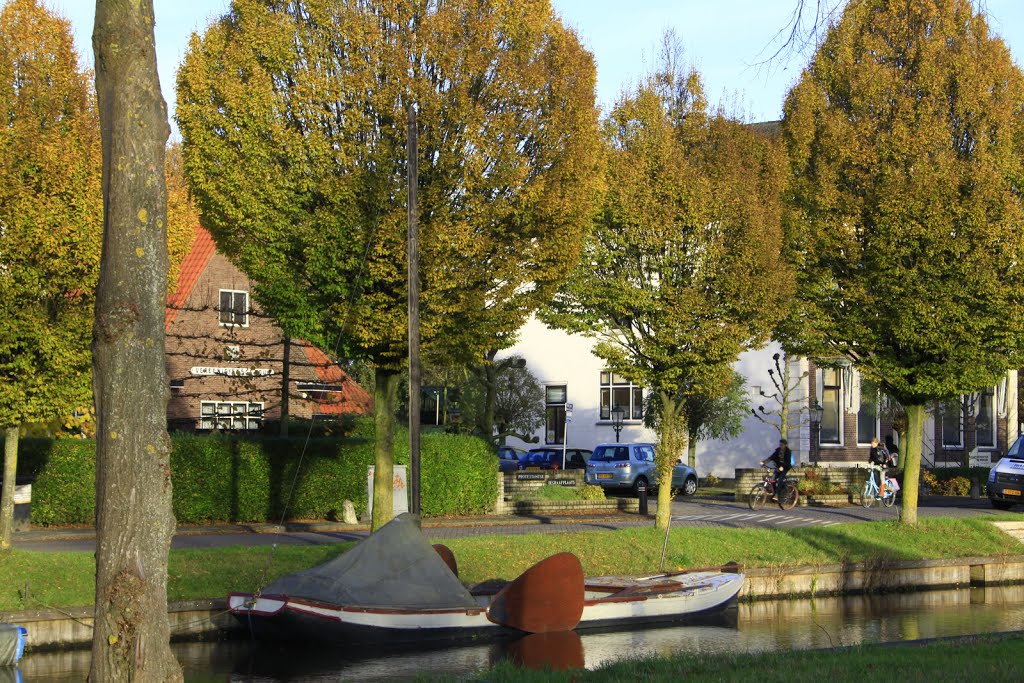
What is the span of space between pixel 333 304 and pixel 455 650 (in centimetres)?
668

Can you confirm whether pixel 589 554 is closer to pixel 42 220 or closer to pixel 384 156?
pixel 384 156

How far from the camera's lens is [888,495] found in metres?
33.3

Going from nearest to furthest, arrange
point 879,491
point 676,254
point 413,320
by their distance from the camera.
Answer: point 413,320 → point 676,254 → point 879,491

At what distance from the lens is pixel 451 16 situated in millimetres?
19141

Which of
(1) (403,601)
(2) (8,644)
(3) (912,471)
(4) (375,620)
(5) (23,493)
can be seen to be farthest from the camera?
(3) (912,471)

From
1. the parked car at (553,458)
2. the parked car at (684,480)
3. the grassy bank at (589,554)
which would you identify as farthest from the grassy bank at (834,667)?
the parked car at (553,458)

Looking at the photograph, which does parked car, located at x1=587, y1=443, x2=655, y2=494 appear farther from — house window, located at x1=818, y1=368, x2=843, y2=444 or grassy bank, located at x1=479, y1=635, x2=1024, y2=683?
grassy bank, located at x1=479, y1=635, x2=1024, y2=683

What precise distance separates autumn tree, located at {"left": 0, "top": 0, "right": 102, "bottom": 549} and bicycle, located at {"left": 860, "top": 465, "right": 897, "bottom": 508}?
2175 cm

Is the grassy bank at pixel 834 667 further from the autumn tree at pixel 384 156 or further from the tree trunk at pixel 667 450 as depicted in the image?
the tree trunk at pixel 667 450

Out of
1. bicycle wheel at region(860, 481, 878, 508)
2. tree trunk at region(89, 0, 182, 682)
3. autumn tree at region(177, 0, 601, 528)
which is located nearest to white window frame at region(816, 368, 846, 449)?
bicycle wheel at region(860, 481, 878, 508)

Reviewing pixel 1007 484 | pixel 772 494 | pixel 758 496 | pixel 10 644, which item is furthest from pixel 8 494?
pixel 1007 484

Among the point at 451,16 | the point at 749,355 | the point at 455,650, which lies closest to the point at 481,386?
the point at 749,355

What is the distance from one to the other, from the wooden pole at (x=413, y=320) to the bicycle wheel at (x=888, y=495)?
18.4 metres

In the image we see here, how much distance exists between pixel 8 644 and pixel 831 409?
42.8 meters
